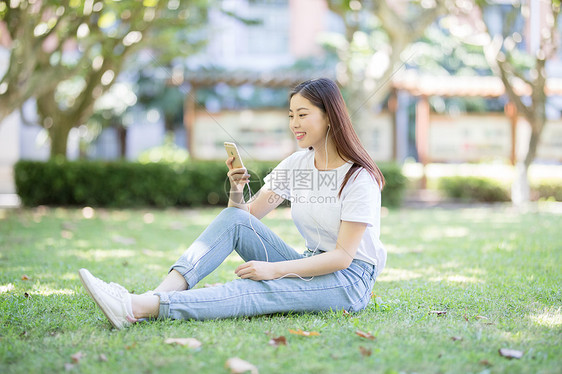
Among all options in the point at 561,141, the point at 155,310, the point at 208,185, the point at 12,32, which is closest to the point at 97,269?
the point at 155,310

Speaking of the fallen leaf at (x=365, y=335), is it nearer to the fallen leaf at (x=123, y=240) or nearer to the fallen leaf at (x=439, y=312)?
the fallen leaf at (x=439, y=312)

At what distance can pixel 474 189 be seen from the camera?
38.0 ft

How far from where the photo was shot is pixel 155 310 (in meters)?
2.64

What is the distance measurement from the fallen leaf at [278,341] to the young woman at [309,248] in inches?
12.8

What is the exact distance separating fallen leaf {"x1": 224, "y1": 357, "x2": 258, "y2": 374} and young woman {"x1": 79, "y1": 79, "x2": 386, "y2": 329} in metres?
0.54

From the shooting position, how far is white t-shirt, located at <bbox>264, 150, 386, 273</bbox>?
107 inches

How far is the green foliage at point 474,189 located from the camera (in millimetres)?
11445

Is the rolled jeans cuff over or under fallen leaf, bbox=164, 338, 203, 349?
over

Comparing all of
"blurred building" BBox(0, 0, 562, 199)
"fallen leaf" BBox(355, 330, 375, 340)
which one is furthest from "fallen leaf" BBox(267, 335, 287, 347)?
"blurred building" BBox(0, 0, 562, 199)

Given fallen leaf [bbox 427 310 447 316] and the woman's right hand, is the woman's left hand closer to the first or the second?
the woman's right hand

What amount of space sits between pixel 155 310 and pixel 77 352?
44cm

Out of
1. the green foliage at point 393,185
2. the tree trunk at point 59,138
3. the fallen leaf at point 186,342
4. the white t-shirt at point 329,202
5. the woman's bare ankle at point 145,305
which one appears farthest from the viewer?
the tree trunk at point 59,138

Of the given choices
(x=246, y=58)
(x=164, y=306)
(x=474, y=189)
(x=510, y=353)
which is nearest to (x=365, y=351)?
(x=510, y=353)

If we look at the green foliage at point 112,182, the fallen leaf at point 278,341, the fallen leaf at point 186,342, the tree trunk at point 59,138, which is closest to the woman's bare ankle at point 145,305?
the fallen leaf at point 186,342
